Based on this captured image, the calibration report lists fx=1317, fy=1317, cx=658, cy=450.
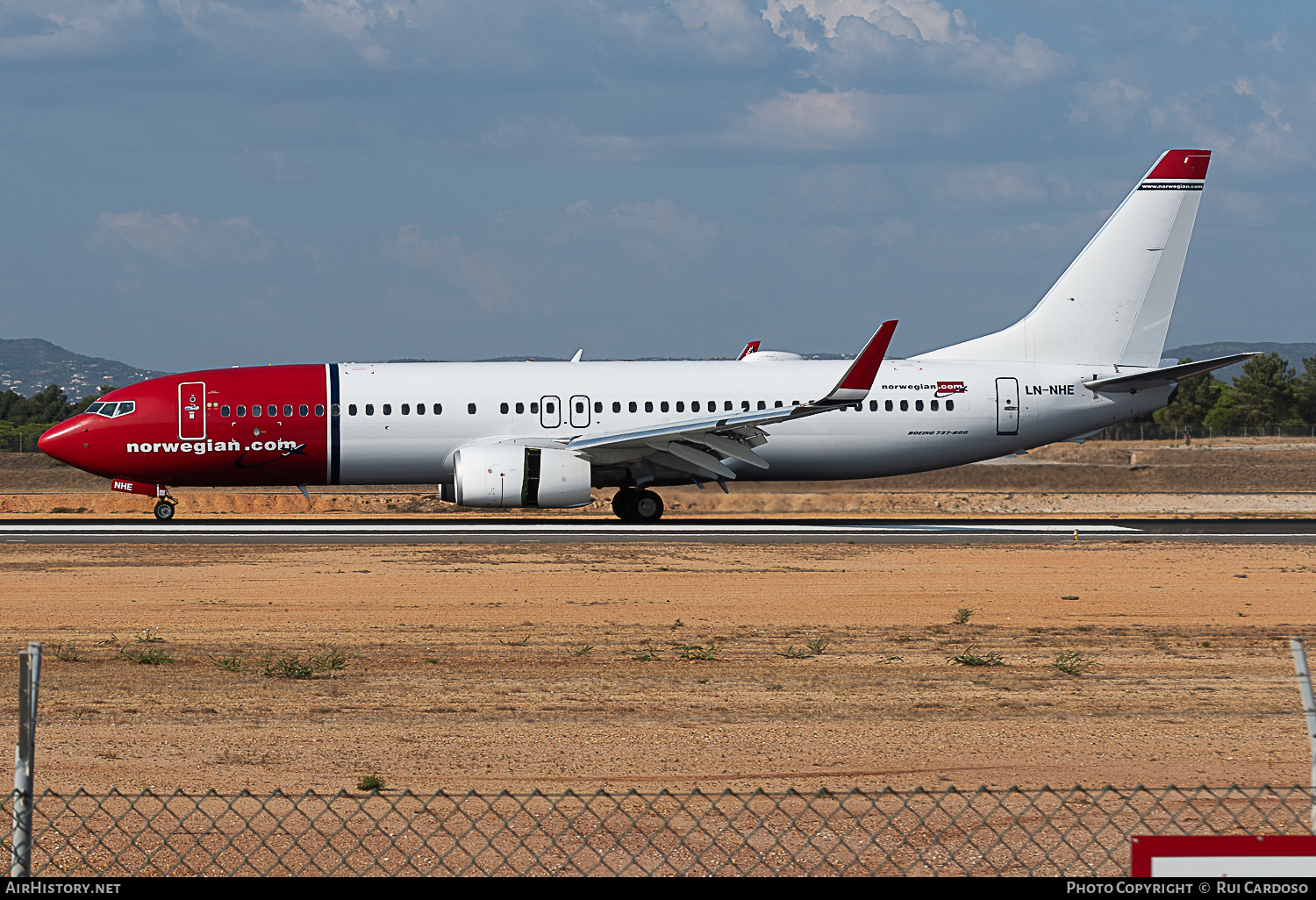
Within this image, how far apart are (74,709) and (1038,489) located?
42.5m

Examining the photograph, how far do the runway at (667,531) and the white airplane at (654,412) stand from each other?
3.87 feet

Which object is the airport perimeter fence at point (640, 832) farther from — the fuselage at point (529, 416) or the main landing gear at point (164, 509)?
→ the main landing gear at point (164, 509)

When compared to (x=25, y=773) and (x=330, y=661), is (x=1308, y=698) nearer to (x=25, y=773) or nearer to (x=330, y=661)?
(x=25, y=773)

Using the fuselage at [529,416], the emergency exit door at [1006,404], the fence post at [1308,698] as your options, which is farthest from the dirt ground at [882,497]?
the fence post at [1308,698]

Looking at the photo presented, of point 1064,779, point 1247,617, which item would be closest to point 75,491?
point 1247,617

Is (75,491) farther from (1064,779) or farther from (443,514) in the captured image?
(1064,779)

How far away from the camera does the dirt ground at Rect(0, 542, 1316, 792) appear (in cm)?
986

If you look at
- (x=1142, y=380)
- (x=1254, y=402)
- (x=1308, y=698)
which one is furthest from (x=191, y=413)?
(x=1254, y=402)

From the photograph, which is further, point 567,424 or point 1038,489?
point 1038,489

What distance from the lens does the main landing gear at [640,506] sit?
3372 cm

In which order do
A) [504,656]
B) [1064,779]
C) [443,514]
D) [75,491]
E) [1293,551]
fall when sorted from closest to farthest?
[1064,779]
[504,656]
[1293,551]
[443,514]
[75,491]

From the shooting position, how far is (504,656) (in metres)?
14.5

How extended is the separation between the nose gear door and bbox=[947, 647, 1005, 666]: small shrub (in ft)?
75.1

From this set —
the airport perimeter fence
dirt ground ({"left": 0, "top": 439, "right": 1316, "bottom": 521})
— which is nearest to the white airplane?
dirt ground ({"left": 0, "top": 439, "right": 1316, "bottom": 521})
